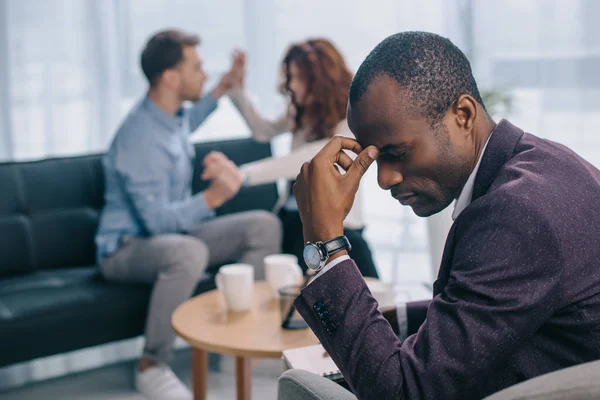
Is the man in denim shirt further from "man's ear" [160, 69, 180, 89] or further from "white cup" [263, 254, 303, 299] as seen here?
"white cup" [263, 254, 303, 299]

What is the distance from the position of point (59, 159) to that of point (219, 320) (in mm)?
1285

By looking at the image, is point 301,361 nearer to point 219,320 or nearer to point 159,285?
point 219,320

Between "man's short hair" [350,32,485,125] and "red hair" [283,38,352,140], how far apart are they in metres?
1.91

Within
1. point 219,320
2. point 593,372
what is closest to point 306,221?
point 593,372

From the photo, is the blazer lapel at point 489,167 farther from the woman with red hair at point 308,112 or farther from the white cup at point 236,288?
the woman with red hair at point 308,112

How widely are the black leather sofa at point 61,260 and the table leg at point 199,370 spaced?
444mm

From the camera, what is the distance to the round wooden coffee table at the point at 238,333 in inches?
78.6

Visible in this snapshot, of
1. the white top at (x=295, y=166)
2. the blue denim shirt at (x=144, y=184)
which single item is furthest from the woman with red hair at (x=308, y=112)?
the blue denim shirt at (x=144, y=184)

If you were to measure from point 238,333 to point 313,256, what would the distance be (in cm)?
101

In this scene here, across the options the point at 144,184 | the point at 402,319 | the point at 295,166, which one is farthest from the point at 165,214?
the point at 402,319

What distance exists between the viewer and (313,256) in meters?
1.13

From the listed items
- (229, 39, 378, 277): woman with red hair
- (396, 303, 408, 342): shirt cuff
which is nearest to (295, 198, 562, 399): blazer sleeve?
(396, 303, 408, 342): shirt cuff

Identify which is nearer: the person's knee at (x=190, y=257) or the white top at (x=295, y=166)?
the person's knee at (x=190, y=257)

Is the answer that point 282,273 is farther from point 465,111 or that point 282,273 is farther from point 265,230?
point 465,111
